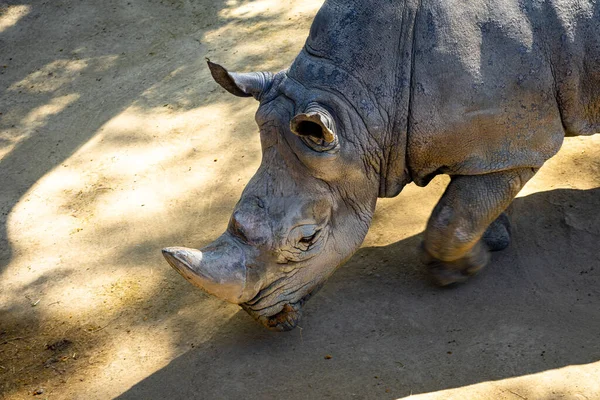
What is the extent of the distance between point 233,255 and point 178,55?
4.90 meters

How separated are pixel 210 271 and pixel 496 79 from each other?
2.13 metres

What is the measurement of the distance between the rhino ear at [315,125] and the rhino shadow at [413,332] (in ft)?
4.82

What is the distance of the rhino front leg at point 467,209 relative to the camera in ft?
16.8

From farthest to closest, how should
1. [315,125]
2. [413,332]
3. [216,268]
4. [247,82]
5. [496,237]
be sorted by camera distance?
[496,237] → [413,332] → [247,82] → [216,268] → [315,125]

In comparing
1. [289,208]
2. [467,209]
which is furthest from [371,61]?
[467,209]

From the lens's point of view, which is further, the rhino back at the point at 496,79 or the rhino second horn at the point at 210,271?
the rhino back at the point at 496,79

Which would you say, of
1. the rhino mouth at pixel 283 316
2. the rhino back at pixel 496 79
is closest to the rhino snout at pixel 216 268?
the rhino mouth at pixel 283 316

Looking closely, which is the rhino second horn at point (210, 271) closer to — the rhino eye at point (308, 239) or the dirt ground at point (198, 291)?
the rhino eye at point (308, 239)

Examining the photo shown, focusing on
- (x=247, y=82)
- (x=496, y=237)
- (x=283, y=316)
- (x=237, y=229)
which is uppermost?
(x=247, y=82)

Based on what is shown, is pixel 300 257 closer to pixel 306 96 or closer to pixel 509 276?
pixel 306 96

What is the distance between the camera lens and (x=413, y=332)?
5.25 metres

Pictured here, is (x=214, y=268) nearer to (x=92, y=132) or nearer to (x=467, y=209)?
(x=467, y=209)

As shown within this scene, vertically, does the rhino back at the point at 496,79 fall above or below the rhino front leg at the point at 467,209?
above

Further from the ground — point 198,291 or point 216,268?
point 216,268
